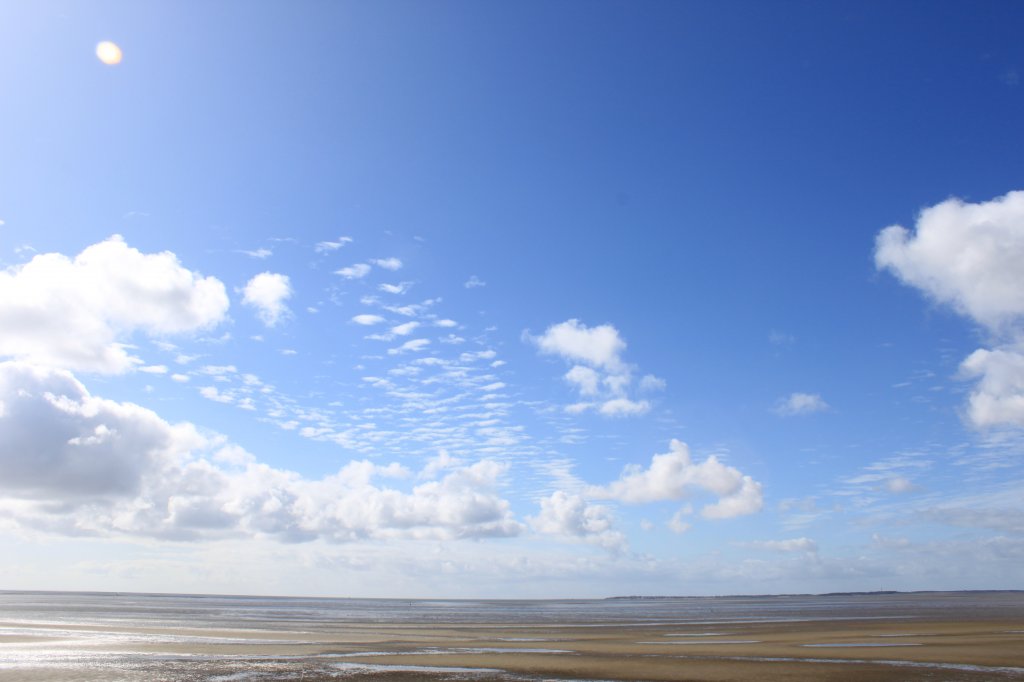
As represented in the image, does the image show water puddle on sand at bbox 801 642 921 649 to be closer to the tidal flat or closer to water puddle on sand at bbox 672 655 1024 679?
the tidal flat

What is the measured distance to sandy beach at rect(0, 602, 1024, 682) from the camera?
107 feet

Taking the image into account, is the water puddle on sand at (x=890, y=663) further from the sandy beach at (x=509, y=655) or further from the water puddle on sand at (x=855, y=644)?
the water puddle on sand at (x=855, y=644)

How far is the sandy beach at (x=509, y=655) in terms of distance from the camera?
107 feet

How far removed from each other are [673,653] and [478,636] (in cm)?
2196

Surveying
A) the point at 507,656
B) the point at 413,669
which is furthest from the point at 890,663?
the point at 413,669

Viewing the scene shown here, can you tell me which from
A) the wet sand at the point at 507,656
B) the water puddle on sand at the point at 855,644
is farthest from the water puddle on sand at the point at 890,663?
the water puddle on sand at the point at 855,644

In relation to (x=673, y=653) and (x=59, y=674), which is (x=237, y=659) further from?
(x=673, y=653)

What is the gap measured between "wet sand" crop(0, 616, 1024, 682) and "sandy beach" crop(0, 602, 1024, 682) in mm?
71

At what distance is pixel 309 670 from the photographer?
33.7 meters

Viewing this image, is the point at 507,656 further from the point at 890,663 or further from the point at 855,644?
the point at 855,644

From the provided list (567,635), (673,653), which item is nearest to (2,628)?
(567,635)

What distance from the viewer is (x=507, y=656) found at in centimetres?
4094

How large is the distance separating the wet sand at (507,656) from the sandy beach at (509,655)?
0.23 feet

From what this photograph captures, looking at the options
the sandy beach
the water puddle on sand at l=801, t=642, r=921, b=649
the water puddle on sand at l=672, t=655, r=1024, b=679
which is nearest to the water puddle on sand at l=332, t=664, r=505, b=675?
the sandy beach
